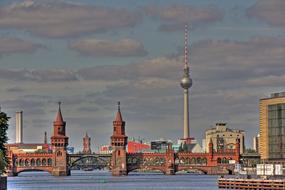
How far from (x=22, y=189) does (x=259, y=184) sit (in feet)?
161

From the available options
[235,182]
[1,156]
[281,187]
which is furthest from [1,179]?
[235,182]

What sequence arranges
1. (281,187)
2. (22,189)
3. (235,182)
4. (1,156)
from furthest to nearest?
(22,189), (235,182), (281,187), (1,156)

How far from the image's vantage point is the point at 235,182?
186750 mm

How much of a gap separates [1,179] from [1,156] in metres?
3.13

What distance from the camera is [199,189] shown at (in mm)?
199750

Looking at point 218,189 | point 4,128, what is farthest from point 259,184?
point 4,128

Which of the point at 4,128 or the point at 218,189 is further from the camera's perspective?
the point at 218,189

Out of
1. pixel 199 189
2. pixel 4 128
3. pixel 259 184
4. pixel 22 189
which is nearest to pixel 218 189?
pixel 199 189

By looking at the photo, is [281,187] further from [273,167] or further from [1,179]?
[1,179]

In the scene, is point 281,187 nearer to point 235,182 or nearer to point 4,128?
point 235,182

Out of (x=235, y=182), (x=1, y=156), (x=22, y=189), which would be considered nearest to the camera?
(x=1, y=156)

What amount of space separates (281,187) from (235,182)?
75.4ft

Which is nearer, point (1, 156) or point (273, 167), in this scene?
point (1, 156)

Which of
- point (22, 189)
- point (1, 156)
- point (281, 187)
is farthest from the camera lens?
point (22, 189)
